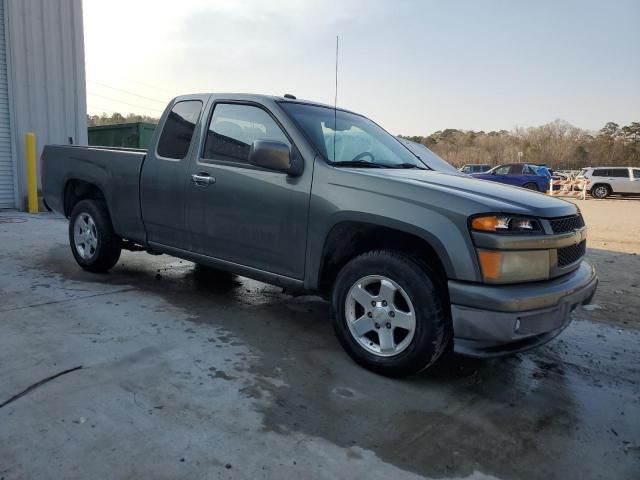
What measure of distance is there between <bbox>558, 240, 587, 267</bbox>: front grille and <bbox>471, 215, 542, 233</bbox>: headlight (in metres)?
0.36

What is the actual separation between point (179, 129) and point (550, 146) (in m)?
66.1

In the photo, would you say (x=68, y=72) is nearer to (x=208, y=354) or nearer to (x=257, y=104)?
(x=257, y=104)

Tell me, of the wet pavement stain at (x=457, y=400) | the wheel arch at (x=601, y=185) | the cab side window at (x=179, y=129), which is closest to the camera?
the wet pavement stain at (x=457, y=400)

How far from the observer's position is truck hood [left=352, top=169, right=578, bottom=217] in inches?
115

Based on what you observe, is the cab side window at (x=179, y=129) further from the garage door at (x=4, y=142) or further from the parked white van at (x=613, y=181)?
the parked white van at (x=613, y=181)

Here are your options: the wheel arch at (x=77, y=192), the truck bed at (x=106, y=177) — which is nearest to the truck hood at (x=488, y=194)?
the truck bed at (x=106, y=177)

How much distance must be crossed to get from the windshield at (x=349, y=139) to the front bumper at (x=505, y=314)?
4.50 feet

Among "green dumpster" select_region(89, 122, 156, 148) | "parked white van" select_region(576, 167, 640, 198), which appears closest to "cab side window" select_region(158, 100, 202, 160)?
"green dumpster" select_region(89, 122, 156, 148)

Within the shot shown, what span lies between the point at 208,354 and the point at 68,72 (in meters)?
10.2

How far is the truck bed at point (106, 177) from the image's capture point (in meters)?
4.83

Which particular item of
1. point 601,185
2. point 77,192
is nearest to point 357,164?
point 77,192

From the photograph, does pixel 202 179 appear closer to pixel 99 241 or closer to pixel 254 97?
pixel 254 97

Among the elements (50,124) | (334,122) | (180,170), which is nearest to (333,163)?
(334,122)

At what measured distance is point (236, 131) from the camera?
4.11 m
